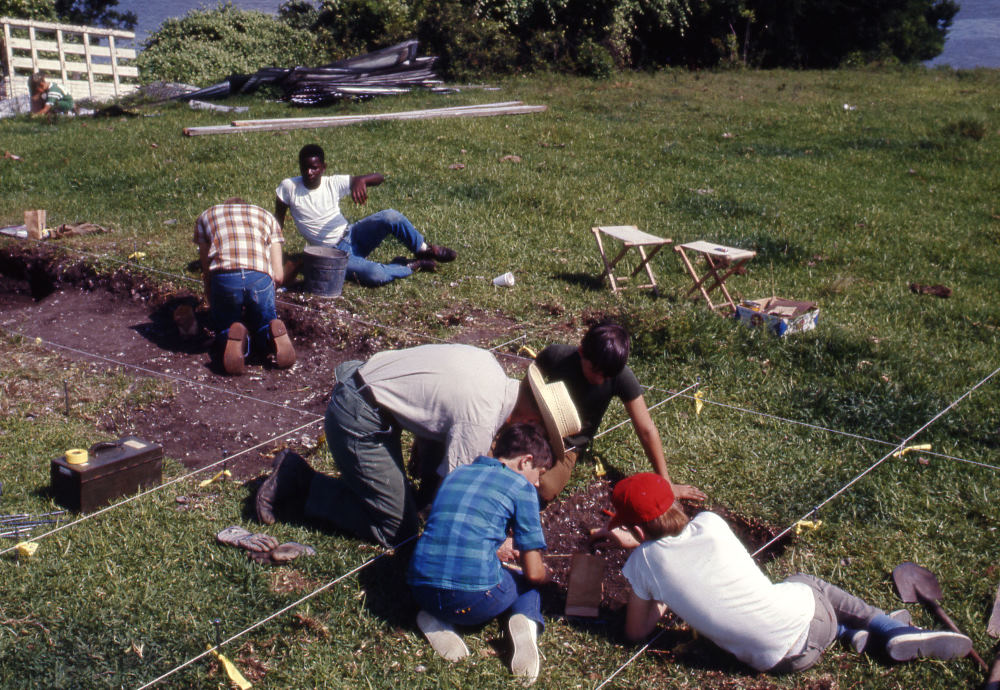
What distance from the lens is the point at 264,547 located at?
4293 mm

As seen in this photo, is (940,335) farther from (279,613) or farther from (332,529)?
(279,613)

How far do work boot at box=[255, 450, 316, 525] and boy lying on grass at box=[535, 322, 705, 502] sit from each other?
130cm

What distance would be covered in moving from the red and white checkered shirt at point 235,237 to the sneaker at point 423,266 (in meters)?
2.00

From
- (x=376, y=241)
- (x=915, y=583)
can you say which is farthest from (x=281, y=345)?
(x=915, y=583)

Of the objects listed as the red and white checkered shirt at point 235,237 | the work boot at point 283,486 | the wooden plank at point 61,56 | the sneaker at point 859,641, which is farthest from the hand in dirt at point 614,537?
the wooden plank at point 61,56

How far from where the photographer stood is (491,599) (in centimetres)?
379

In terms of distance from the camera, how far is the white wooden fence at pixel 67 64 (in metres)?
19.3

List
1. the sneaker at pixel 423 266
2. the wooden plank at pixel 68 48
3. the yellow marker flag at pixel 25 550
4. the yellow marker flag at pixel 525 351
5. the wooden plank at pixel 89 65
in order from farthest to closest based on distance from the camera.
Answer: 1. the wooden plank at pixel 89 65
2. the wooden plank at pixel 68 48
3. the sneaker at pixel 423 266
4. the yellow marker flag at pixel 525 351
5. the yellow marker flag at pixel 25 550

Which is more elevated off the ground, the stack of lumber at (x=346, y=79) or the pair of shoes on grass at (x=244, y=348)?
the stack of lumber at (x=346, y=79)

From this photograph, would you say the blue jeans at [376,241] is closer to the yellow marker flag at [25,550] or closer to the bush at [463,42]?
the yellow marker flag at [25,550]

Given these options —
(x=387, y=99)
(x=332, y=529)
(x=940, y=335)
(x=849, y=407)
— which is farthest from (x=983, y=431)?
(x=387, y=99)

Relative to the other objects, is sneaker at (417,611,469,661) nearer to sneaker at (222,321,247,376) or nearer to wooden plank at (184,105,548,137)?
sneaker at (222,321,247,376)

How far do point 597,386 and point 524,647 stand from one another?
1665mm

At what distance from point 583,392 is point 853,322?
12.3 ft
